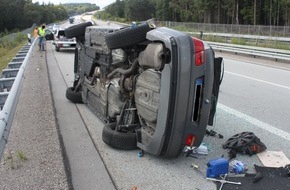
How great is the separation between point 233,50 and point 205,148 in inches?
708

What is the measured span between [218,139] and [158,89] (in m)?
1.71

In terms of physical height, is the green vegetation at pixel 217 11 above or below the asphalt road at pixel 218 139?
above

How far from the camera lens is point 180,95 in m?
4.32

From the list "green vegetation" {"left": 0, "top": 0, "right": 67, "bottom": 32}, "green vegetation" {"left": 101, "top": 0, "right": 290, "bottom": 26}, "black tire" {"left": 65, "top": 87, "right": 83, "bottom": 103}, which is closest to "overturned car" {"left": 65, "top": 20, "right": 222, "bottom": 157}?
"black tire" {"left": 65, "top": 87, "right": 83, "bottom": 103}

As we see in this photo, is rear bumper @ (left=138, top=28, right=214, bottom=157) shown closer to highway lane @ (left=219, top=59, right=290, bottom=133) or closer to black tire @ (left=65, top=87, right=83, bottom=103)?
highway lane @ (left=219, top=59, right=290, bottom=133)

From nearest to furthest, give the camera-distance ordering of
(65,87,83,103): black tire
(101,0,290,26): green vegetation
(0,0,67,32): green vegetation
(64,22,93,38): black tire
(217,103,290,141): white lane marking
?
(217,103,290,141): white lane marking → (64,22,93,38): black tire → (65,87,83,103): black tire → (101,0,290,26): green vegetation → (0,0,67,32): green vegetation

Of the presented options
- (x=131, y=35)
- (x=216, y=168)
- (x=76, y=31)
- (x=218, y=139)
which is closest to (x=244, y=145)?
(x=218, y=139)

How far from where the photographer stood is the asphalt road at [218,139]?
433 centimetres

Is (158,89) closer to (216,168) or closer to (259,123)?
(216,168)

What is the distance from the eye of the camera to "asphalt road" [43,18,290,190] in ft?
14.2

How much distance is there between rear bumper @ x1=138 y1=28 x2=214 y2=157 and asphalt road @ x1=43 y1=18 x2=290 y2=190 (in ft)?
1.02

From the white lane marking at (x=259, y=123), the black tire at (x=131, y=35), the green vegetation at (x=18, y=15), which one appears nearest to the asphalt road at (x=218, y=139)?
the white lane marking at (x=259, y=123)

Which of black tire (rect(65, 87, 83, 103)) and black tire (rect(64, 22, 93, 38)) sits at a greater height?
black tire (rect(64, 22, 93, 38))

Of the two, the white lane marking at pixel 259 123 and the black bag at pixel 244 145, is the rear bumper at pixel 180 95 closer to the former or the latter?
the black bag at pixel 244 145
